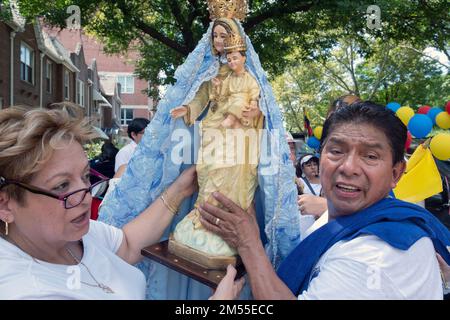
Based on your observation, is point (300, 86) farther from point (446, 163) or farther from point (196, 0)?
point (446, 163)

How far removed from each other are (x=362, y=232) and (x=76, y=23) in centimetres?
754

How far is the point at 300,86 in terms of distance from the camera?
75.0 feet

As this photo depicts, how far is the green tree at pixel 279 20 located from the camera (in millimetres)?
7699

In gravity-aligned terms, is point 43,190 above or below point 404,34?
below

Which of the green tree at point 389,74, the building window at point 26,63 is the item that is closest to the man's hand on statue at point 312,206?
the green tree at point 389,74

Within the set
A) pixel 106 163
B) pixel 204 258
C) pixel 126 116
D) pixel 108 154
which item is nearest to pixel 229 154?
pixel 204 258

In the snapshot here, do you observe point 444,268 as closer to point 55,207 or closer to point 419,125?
point 55,207

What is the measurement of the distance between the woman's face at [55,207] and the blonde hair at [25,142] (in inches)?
1.1

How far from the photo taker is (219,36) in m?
2.03

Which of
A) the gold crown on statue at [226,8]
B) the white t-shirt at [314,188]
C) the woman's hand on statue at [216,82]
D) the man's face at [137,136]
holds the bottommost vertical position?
the white t-shirt at [314,188]

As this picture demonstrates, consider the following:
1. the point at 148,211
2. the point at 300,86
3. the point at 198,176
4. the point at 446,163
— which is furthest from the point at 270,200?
the point at 300,86

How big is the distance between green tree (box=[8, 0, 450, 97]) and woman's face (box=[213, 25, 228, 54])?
5.66 m

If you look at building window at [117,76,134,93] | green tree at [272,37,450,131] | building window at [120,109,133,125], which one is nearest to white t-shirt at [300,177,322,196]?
green tree at [272,37,450,131]

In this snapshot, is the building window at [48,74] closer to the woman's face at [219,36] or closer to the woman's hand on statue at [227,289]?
the woman's face at [219,36]
